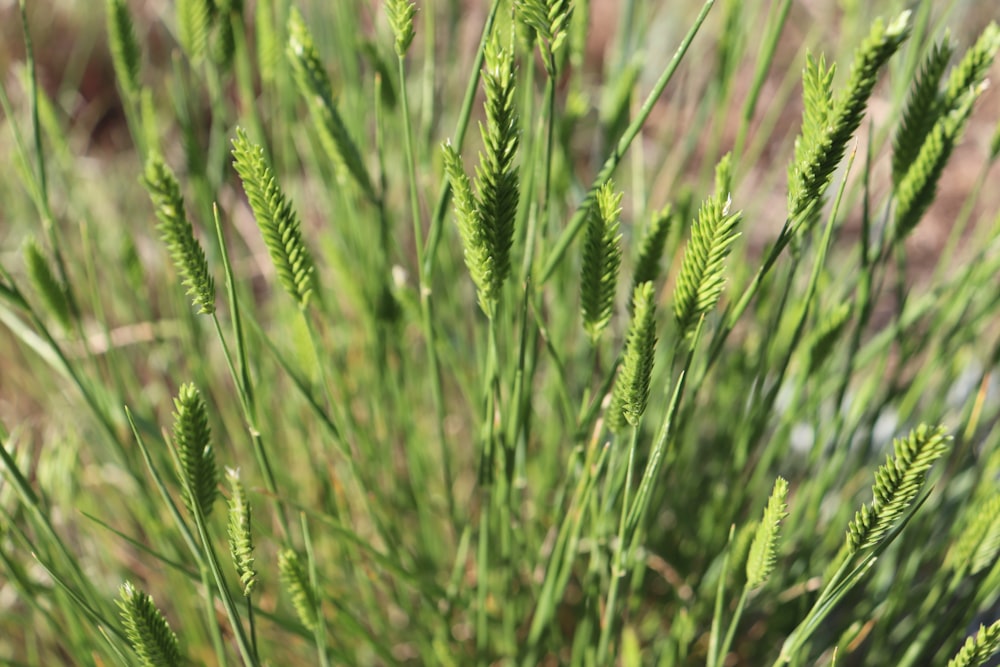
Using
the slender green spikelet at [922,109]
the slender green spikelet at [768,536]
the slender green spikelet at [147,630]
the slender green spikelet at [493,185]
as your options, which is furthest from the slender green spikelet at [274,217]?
the slender green spikelet at [922,109]

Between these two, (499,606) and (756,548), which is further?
(499,606)

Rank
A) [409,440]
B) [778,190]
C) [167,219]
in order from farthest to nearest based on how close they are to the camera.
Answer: [778,190], [409,440], [167,219]

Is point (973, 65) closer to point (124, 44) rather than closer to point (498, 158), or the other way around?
point (498, 158)

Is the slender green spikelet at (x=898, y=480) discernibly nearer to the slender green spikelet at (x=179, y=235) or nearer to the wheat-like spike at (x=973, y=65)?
the wheat-like spike at (x=973, y=65)

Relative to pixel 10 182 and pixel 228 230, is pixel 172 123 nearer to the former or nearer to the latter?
pixel 10 182

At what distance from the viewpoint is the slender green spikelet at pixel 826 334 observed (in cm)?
70

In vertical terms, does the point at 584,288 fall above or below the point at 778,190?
below

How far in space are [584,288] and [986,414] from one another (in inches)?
23.7

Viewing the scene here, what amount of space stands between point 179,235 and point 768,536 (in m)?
0.39

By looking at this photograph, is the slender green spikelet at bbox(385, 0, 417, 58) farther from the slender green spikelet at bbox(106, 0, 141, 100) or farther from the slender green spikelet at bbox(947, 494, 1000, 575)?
the slender green spikelet at bbox(947, 494, 1000, 575)

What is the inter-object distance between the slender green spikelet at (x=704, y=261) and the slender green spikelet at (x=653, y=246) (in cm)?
8

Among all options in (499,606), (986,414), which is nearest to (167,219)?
(499,606)

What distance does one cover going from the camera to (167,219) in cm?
51

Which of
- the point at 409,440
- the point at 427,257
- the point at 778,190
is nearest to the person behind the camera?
the point at 427,257
